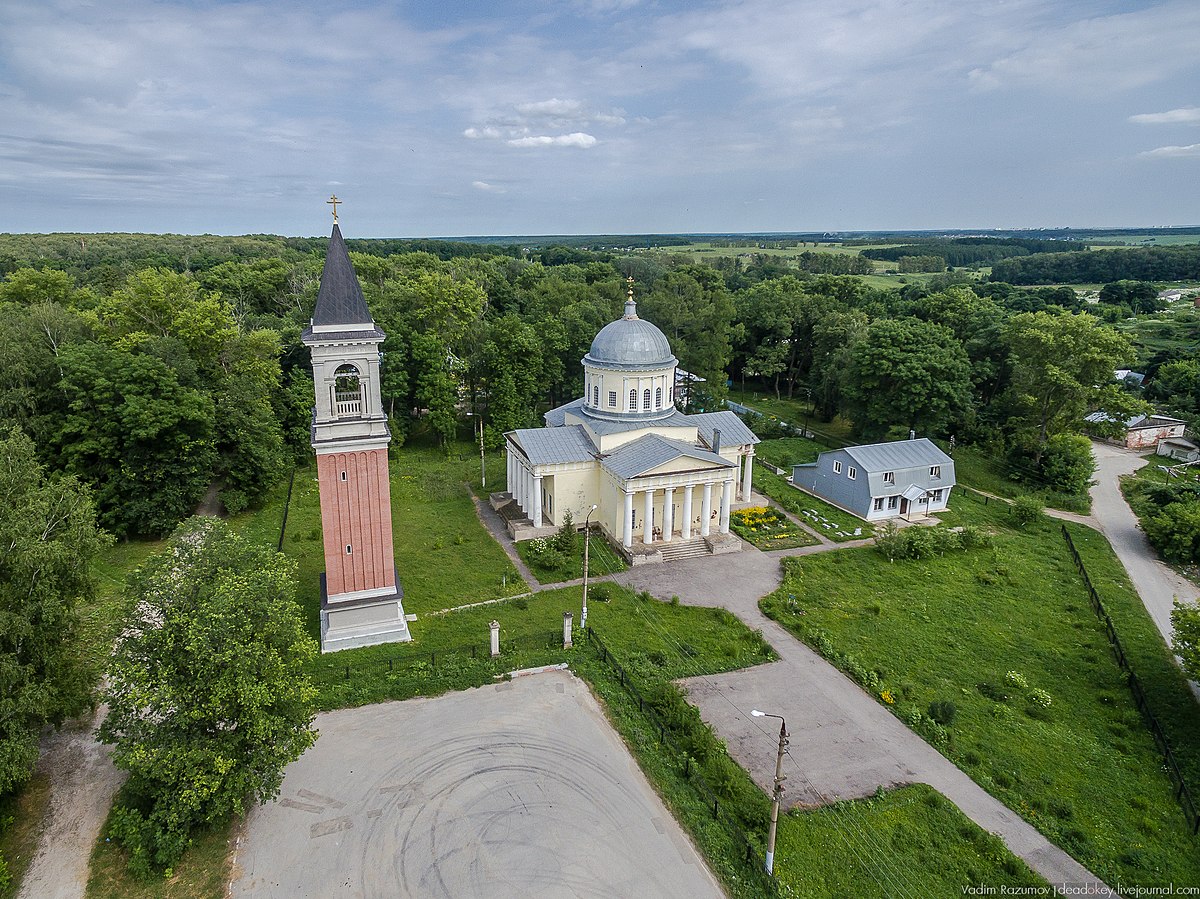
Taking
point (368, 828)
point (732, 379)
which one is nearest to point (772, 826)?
point (368, 828)

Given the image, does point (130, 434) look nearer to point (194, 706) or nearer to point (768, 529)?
point (194, 706)

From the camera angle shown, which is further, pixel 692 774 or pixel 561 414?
pixel 561 414

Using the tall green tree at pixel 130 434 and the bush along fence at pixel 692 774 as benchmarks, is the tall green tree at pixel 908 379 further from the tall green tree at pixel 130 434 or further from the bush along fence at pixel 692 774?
the tall green tree at pixel 130 434

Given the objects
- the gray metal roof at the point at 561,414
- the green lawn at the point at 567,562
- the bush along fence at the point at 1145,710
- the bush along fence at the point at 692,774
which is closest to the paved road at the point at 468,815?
the bush along fence at the point at 692,774

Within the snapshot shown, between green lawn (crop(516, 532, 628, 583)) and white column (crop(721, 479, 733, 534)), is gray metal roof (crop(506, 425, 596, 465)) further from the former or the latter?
white column (crop(721, 479, 733, 534))

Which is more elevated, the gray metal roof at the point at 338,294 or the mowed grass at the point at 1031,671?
the gray metal roof at the point at 338,294

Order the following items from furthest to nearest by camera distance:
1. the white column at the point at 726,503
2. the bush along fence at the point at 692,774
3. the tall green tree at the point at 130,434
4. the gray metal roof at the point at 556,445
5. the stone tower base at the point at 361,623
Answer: the gray metal roof at the point at 556,445
the white column at the point at 726,503
the tall green tree at the point at 130,434
the stone tower base at the point at 361,623
the bush along fence at the point at 692,774

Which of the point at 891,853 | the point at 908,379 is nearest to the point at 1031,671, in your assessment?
the point at 891,853

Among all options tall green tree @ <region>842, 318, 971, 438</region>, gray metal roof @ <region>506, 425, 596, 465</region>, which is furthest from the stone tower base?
tall green tree @ <region>842, 318, 971, 438</region>
